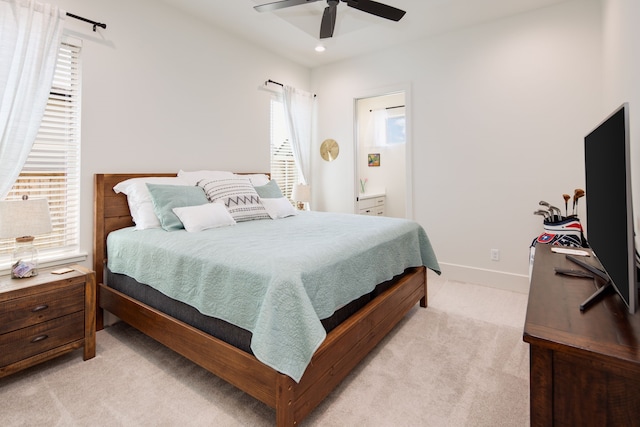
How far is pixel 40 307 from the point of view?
186 centimetres

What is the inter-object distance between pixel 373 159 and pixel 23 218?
4.90 m

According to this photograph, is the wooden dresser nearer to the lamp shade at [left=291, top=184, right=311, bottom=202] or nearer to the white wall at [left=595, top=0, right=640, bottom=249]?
the white wall at [left=595, top=0, right=640, bottom=249]

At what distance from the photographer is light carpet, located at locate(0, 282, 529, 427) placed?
1.56m

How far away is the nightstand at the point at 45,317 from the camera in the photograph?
1.75 metres

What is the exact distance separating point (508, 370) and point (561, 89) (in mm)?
2651

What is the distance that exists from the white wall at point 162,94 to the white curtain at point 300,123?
0.37 m

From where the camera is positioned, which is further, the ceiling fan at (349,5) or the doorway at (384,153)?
the doorway at (384,153)

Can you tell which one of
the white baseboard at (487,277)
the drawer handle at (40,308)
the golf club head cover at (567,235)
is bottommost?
the white baseboard at (487,277)

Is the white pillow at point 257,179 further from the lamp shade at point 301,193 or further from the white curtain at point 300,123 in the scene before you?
the white curtain at point 300,123

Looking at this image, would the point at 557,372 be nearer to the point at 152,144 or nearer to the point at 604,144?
the point at 604,144

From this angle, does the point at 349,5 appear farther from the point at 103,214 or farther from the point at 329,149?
the point at 103,214

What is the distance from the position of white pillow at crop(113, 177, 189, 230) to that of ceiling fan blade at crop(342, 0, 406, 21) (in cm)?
206

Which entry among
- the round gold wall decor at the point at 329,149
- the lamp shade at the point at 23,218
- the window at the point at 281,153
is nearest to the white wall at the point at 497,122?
the round gold wall decor at the point at 329,149

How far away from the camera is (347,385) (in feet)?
5.94
